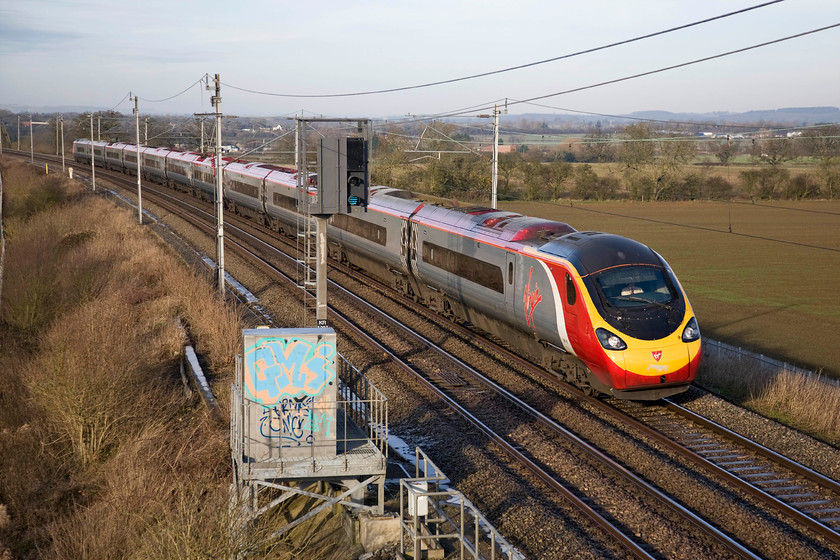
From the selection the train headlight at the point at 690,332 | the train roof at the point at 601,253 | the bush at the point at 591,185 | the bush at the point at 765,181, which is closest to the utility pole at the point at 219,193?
the train roof at the point at 601,253

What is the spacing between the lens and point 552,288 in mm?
15305

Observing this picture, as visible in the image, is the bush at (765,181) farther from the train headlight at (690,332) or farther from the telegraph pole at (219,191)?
the train headlight at (690,332)

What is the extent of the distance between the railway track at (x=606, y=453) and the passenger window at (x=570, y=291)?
1.88 m

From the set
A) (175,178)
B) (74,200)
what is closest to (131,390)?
(74,200)

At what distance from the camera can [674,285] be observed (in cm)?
1477

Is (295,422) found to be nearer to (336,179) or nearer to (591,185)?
(336,179)

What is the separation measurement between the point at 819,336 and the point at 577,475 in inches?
749

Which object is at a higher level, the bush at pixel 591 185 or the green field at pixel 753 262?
the bush at pixel 591 185

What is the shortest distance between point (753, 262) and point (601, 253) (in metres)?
34.3

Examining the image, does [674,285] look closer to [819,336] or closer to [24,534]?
[24,534]

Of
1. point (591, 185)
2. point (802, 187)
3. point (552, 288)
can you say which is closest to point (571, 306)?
point (552, 288)

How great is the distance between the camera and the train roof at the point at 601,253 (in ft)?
48.1

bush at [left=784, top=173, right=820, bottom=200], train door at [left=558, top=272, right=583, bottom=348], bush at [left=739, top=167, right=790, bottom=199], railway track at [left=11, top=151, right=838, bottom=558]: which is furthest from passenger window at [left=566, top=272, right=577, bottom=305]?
bush at [left=784, top=173, right=820, bottom=200]

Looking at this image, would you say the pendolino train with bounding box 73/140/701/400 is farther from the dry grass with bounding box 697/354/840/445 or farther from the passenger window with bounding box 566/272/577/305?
the dry grass with bounding box 697/354/840/445
